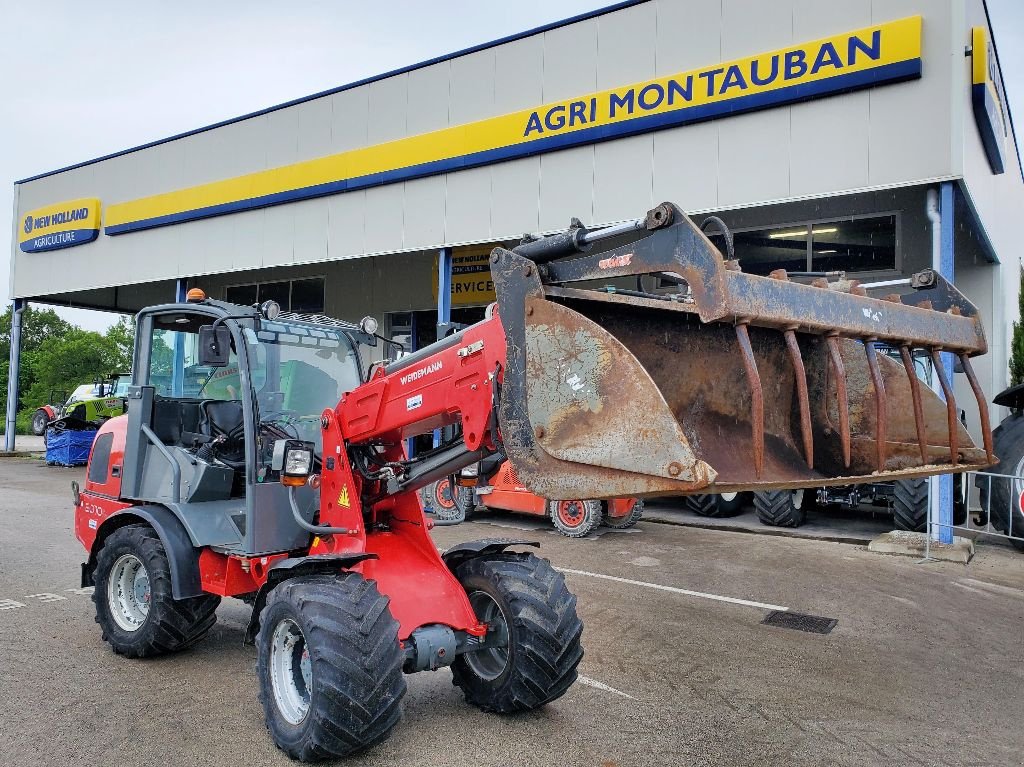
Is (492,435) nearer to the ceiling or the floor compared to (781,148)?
nearer to the floor

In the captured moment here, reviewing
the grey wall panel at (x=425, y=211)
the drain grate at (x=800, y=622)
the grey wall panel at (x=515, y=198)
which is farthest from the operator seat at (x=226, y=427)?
the grey wall panel at (x=425, y=211)

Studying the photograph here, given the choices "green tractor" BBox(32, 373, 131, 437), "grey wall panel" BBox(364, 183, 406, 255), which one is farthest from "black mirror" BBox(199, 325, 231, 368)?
"green tractor" BBox(32, 373, 131, 437)

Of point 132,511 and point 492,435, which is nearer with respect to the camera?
point 492,435

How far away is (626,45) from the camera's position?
459 inches

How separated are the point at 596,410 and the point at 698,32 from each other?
955 centimetres

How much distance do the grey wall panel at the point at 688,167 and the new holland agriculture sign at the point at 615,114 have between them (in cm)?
19

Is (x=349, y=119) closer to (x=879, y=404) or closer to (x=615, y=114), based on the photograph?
(x=615, y=114)

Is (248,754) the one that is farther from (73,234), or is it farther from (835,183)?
(73,234)

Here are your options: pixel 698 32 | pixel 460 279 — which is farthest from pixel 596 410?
pixel 460 279

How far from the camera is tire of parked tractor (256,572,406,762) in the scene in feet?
11.6

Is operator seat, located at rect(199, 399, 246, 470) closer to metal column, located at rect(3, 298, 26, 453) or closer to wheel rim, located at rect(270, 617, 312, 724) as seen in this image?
wheel rim, located at rect(270, 617, 312, 724)

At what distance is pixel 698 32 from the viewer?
430 inches

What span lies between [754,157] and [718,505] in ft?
17.2

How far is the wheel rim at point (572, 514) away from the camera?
10305mm
